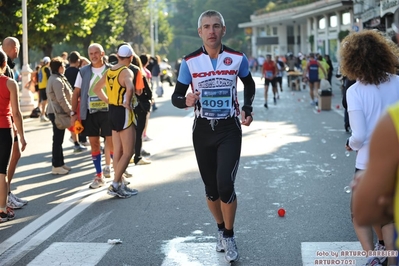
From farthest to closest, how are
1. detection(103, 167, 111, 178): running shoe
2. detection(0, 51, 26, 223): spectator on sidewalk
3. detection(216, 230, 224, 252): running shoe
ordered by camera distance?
detection(103, 167, 111, 178): running shoe < detection(0, 51, 26, 223): spectator on sidewalk < detection(216, 230, 224, 252): running shoe

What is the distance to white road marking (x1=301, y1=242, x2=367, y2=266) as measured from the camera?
5.55 m

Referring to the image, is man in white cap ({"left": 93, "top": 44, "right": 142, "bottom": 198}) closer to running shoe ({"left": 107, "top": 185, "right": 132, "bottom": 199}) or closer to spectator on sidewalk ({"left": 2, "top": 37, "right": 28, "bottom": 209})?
running shoe ({"left": 107, "top": 185, "right": 132, "bottom": 199})

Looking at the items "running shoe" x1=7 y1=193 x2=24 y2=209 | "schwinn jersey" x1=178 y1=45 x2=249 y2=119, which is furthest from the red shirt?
"schwinn jersey" x1=178 y1=45 x2=249 y2=119

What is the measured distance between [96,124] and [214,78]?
13.4ft

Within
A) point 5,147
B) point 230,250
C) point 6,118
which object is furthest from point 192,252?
point 6,118

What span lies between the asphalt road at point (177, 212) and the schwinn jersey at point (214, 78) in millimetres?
1223

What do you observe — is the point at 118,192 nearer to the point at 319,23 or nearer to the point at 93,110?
the point at 93,110

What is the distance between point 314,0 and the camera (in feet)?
186

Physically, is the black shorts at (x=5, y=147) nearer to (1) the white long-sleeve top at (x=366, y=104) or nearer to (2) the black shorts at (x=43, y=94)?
(1) the white long-sleeve top at (x=366, y=104)

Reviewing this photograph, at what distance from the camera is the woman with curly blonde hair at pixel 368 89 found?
486 cm

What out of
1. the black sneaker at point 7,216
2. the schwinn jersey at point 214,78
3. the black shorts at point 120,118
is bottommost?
the black sneaker at point 7,216

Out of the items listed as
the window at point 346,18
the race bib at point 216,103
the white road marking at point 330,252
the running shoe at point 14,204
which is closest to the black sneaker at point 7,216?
the running shoe at point 14,204

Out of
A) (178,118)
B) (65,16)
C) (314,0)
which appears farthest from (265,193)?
(314,0)

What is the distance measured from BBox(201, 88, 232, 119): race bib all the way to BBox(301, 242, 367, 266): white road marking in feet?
4.39
